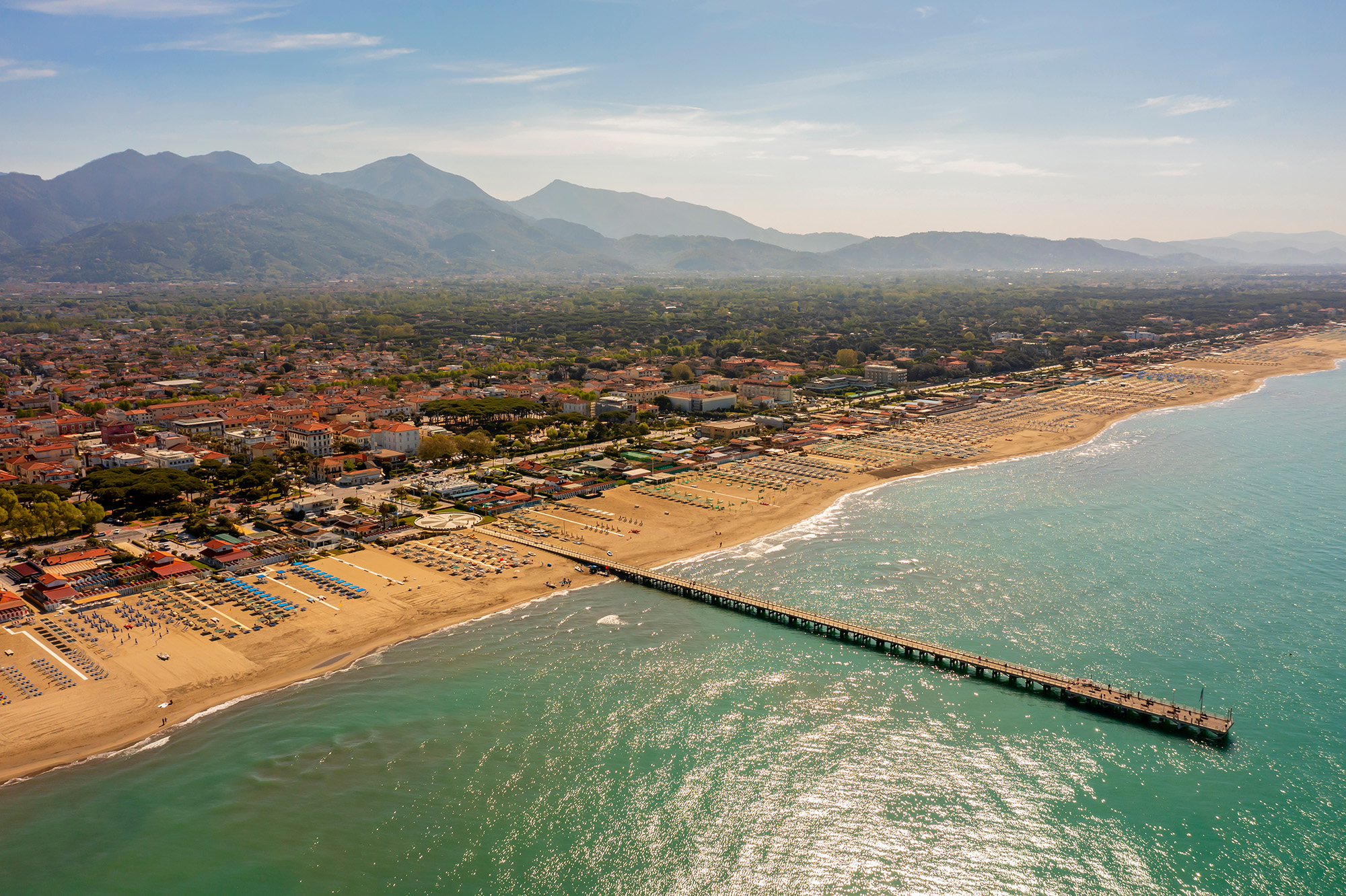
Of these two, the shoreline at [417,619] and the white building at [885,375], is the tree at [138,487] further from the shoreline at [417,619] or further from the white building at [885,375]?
the white building at [885,375]

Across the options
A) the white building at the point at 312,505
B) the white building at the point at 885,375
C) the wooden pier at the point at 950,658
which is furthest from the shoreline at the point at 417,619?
the white building at the point at 885,375

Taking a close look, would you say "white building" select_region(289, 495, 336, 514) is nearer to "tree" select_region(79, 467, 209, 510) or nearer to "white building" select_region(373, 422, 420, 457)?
"tree" select_region(79, 467, 209, 510)

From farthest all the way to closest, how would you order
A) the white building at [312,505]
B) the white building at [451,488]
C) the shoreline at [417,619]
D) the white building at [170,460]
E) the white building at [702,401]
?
1. the white building at [702,401]
2. the white building at [170,460]
3. the white building at [451,488]
4. the white building at [312,505]
5. the shoreline at [417,619]

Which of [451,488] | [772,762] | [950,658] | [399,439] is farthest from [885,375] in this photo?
[772,762]

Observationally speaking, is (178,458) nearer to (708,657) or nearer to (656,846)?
(708,657)

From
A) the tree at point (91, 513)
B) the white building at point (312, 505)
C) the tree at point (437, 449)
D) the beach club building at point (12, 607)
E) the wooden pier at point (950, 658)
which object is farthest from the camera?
the tree at point (437, 449)

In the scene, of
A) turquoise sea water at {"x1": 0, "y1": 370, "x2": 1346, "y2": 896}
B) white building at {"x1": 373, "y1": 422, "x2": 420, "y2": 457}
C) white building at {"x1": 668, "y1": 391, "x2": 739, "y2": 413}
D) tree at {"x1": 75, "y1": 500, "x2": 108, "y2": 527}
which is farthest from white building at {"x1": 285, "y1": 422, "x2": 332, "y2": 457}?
white building at {"x1": 668, "y1": 391, "x2": 739, "y2": 413}

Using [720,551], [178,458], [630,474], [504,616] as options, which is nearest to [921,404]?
[630,474]
